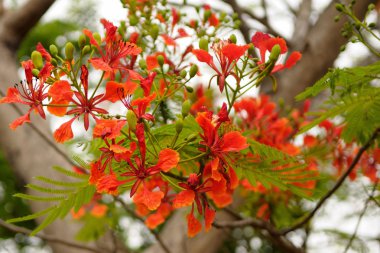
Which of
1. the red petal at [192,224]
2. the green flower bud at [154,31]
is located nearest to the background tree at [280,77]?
the green flower bud at [154,31]

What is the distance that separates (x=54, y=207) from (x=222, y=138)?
486 millimetres

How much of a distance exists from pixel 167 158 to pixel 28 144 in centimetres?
221

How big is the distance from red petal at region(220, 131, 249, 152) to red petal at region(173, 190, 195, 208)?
0.45ft

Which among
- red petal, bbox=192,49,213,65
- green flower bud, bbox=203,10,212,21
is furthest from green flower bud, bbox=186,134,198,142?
green flower bud, bbox=203,10,212,21

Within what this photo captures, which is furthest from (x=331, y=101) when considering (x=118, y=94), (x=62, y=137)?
(x=62, y=137)

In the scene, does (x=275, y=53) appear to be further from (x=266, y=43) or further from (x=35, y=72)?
(x=35, y=72)

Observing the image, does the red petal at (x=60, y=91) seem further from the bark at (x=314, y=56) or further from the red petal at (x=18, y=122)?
the bark at (x=314, y=56)

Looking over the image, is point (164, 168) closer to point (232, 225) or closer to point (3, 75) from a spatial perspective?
point (232, 225)

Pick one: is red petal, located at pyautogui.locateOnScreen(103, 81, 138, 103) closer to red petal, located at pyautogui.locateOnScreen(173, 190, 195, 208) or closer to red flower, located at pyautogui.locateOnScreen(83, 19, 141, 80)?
red flower, located at pyautogui.locateOnScreen(83, 19, 141, 80)

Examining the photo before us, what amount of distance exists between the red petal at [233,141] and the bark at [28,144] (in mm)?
1913

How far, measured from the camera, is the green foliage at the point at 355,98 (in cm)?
119

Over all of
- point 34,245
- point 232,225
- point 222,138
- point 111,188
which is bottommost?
point 34,245

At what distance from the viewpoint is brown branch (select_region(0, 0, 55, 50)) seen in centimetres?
299

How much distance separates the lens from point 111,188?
3.41 feet
